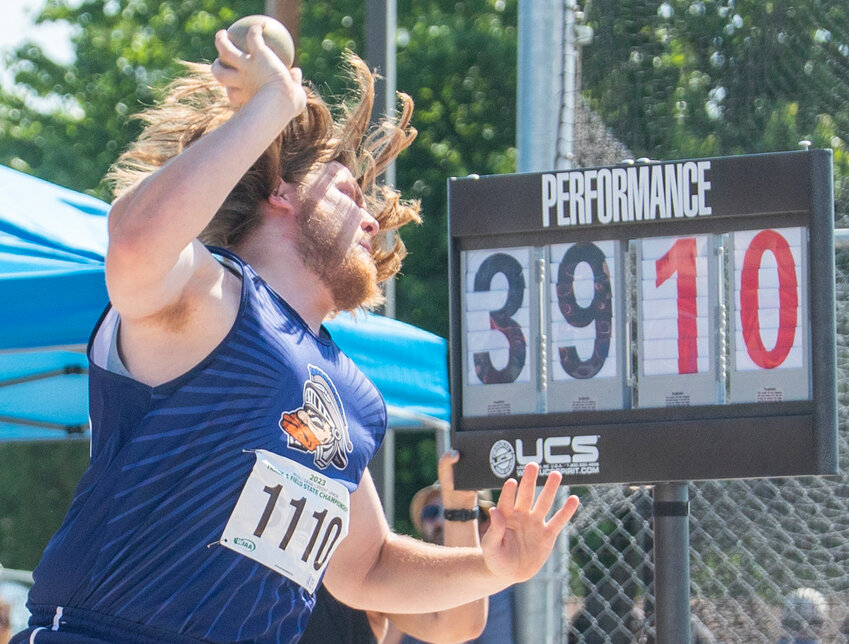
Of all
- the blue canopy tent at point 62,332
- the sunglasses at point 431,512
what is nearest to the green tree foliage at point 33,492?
the blue canopy tent at point 62,332

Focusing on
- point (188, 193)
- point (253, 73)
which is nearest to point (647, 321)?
point (253, 73)

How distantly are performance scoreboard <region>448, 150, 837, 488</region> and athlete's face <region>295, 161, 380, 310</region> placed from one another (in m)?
0.44

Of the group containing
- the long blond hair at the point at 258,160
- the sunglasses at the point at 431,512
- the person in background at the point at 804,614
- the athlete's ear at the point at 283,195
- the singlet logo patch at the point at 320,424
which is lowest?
the person in background at the point at 804,614

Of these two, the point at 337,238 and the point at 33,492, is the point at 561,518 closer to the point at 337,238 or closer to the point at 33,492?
the point at 337,238

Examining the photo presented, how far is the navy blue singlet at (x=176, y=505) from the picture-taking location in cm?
195

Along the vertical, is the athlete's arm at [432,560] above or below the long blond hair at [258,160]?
below

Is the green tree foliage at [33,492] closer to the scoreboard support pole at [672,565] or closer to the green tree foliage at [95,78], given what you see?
the green tree foliage at [95,78]

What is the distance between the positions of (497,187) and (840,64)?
156cm

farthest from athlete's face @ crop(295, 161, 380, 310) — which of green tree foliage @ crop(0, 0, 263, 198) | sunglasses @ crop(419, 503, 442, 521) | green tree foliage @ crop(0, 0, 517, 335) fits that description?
green tree foliage @ crop(0, 0, 263, 198)

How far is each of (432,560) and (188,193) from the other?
1139 mm

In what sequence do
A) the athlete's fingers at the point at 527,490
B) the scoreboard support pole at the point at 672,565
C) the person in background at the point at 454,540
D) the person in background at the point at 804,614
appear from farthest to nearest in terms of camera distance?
the person in background at the point at 804,614 → the person in background at the point at 454,540 → the scoreboard support pole at the point at 672,565 → the athlete's fingers at the point at 527,490

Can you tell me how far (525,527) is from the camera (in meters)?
2.34

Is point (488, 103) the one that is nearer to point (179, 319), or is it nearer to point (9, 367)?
point (9, 367)

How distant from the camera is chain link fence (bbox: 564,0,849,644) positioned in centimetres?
367
